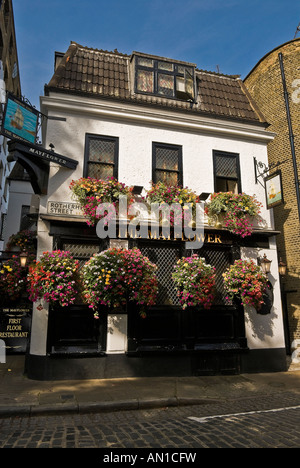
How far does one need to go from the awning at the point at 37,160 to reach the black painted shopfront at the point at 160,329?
4.20ft

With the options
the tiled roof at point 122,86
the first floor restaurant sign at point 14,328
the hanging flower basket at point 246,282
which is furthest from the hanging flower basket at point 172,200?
the first floor restaurant sign at point 14,328

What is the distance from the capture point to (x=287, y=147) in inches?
516

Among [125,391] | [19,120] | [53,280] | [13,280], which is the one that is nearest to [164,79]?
[19,120]

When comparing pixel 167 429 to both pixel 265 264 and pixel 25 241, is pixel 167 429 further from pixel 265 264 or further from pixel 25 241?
pixel 25 241

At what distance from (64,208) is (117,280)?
8.79ft

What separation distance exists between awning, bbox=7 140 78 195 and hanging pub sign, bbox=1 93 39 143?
26cm

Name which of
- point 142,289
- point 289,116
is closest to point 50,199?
point 142,289

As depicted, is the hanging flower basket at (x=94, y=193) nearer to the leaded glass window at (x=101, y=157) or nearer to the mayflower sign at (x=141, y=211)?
the mayflower sign at (x=141, y=211)

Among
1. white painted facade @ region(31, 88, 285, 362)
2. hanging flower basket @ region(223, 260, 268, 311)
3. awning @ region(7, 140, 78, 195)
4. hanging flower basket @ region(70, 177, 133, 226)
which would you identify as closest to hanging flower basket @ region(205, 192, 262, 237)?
white painted facade @ region(31, 88, 285, 362)

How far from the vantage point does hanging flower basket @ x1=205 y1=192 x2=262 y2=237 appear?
362 inches

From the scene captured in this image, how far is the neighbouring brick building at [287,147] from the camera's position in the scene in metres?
12.2

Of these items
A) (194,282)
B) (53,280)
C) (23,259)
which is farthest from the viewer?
(23,259)

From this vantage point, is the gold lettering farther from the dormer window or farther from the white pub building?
the dormer window
